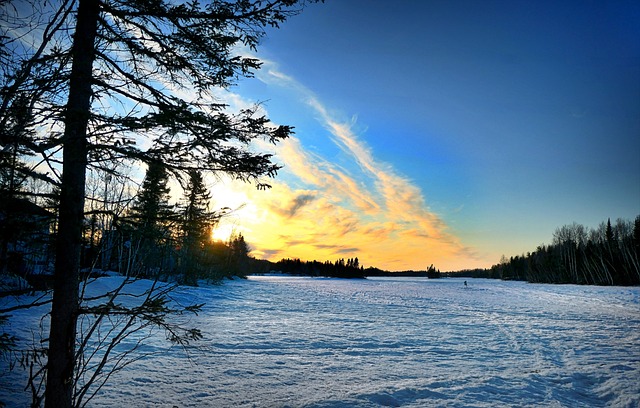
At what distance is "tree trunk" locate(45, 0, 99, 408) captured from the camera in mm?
3441

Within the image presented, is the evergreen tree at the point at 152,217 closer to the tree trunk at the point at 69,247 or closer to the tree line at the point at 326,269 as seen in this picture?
the tree trunk at the point at 69,247

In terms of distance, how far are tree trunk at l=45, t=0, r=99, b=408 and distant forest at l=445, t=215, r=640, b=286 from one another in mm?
63414

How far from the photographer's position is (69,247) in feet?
11.7

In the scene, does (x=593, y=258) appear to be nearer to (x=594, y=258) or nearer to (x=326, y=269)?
(x=594, y=258)

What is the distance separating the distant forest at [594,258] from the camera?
161 ft

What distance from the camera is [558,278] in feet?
223

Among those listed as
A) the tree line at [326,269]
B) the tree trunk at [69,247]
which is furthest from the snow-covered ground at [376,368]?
the tree line at [326,269]

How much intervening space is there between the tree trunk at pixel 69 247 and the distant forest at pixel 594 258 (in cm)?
6341

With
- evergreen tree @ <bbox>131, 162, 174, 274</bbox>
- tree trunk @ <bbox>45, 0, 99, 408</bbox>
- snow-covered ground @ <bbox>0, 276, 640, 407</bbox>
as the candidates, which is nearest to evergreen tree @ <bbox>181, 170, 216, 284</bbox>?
evergreen tree @ <bbox>131, 162, 174, 274</bbox>

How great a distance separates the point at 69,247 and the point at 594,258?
75430mm

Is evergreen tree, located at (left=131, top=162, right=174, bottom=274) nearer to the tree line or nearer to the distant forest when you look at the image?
the distant forest

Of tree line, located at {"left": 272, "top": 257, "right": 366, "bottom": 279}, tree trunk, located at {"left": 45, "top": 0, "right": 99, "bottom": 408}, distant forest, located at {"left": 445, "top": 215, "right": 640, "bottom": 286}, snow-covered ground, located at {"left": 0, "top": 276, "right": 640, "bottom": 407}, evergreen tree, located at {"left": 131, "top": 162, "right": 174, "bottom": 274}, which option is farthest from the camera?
tree line, located at {"left": 272, "top": 257, "right": 366, "bottom": 279}

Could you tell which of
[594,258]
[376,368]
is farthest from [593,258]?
[376,368]

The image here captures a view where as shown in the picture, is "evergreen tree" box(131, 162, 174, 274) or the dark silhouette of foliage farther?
the dark silhouette of foliage
